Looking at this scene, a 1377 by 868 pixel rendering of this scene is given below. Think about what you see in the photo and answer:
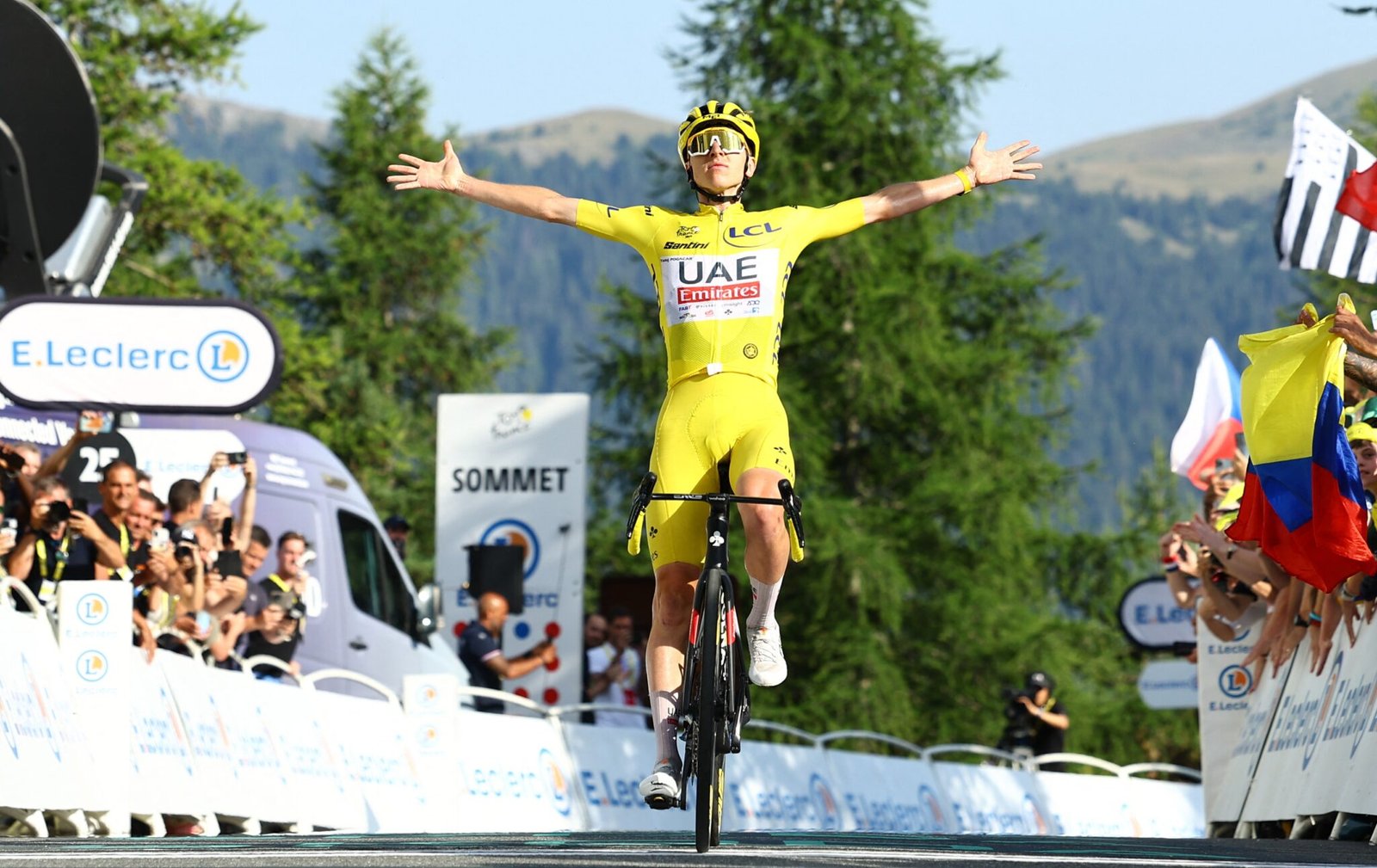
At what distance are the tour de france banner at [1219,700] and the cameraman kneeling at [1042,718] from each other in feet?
19.3

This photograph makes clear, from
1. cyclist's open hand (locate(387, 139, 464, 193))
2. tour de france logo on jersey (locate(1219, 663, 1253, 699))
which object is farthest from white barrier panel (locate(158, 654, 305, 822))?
tour de france logo on jersey (locate(1219, 663, 1253, 699))

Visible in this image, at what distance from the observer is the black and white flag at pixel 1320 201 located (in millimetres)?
14562

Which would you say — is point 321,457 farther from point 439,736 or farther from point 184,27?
point 184,27

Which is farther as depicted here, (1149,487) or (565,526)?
(1149,487)

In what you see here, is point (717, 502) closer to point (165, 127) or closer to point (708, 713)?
point (708, 713)

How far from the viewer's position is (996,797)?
776 inches

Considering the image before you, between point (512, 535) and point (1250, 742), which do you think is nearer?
point (1250, 742)

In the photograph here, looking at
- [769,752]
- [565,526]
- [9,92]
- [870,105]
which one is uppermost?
[870,105]

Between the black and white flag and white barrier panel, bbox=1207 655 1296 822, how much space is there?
285 centimetres

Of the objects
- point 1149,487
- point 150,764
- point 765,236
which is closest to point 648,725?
point 150,764

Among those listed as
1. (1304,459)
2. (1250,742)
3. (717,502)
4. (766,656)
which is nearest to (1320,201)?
(1250,742)

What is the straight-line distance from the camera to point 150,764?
1148cm

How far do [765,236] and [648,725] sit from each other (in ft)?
36.4

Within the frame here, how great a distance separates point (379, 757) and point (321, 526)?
315cm
